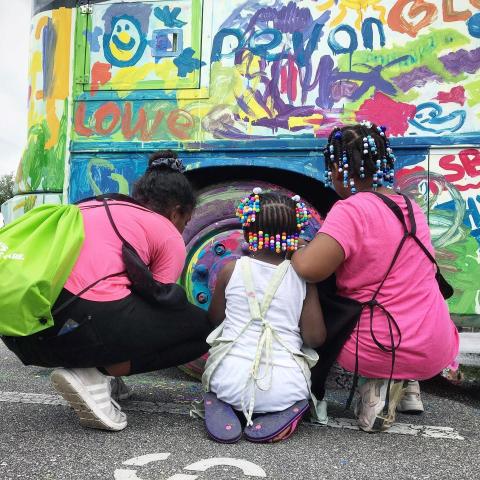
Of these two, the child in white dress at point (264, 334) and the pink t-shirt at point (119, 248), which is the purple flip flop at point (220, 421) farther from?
the pink t-shirt at point (119, 248)

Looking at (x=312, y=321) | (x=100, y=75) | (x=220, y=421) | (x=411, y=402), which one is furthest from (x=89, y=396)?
(x=100, y=75)

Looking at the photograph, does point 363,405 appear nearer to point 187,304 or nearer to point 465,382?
point 187,304

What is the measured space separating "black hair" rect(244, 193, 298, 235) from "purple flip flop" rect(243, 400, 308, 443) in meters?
0.66

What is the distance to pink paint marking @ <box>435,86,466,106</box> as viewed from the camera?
266cm

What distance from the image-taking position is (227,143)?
2816 millimetres

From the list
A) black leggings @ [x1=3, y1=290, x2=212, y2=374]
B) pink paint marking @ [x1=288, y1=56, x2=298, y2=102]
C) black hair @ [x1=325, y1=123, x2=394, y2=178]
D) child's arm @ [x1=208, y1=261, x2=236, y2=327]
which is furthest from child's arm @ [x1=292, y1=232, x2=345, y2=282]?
pink paint marking @ [x1=288, y1=56, x2=298, y2=102]

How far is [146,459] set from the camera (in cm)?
179

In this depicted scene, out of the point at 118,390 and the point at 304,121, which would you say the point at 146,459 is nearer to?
the point at 118,390

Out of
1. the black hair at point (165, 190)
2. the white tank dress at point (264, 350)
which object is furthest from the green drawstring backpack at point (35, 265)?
the white tank dress at point (264, 350)

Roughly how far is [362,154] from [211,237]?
949 millimetres

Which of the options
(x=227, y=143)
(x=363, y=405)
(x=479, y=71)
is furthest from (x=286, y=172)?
(x=363, y=405)

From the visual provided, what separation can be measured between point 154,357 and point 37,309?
522mm

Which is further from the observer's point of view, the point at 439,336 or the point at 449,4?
the point at 449,4

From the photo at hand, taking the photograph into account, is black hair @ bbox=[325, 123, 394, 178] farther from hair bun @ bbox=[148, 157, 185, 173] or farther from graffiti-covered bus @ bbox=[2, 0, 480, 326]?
hair bun @ bbox=[148, 157, 185, 173]
